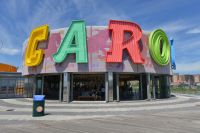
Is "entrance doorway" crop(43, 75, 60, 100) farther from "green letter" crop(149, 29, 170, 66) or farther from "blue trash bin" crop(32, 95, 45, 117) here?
"blue trash bin" crop(32, 95, 45, 117)

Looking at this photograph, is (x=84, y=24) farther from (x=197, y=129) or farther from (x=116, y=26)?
(x=197, y=129)

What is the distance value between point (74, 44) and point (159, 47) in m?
12.2

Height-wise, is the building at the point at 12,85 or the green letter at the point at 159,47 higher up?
the green letter at the point at 159,47

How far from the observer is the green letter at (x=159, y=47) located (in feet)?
102

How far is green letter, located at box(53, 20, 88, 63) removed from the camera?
27922 millimetres

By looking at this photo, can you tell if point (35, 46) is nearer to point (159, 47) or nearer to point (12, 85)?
point (12, 85)

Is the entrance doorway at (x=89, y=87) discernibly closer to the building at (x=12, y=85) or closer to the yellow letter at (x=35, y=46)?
the yellow letter at (x=35, y=46)

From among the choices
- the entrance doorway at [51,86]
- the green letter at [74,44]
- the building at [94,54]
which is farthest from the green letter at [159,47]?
the entrance doorway at [51,86]

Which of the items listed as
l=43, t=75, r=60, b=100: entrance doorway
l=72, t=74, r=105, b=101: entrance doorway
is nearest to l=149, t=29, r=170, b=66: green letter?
l=72, t=74, r=105, b=101: entrance doorway

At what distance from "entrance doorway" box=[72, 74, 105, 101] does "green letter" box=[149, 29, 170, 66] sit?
8.03 metres

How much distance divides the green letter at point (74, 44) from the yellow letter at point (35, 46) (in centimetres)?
299

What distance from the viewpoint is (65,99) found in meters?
29.0

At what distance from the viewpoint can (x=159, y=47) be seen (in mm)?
32156

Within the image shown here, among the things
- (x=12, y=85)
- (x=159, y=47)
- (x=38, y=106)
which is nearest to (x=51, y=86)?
(x=12, y=85)
